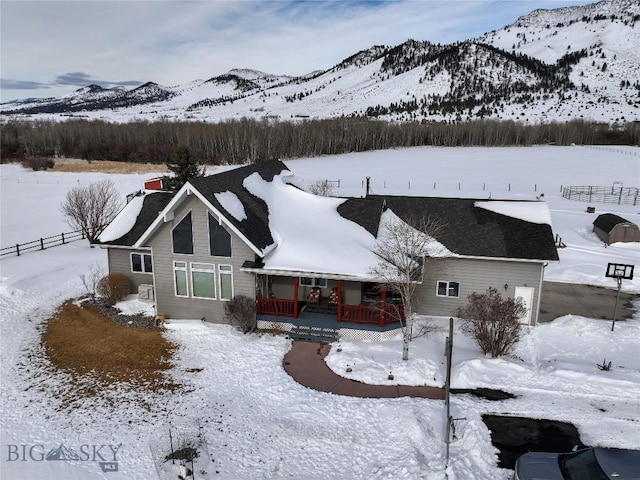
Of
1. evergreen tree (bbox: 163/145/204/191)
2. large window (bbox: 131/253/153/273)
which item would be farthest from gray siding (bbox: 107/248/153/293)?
evergreen tree (bbox: 163/145/204/191)

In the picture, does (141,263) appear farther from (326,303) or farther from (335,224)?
(335,224)

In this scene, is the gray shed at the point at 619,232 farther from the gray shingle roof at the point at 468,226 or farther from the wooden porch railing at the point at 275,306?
the wooden porch railing at the point at 275,306

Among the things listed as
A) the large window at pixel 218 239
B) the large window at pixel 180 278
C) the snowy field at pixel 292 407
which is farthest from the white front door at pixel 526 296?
the large window at pixel 180 278

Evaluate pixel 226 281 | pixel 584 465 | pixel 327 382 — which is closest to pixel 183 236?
pixel 226 281

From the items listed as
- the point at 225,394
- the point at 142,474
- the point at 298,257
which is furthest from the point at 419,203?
the point at 142,474

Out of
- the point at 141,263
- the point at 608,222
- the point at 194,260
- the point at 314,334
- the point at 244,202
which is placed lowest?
the point at 314,334

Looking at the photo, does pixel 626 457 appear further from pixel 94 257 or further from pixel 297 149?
pixel 297 149
